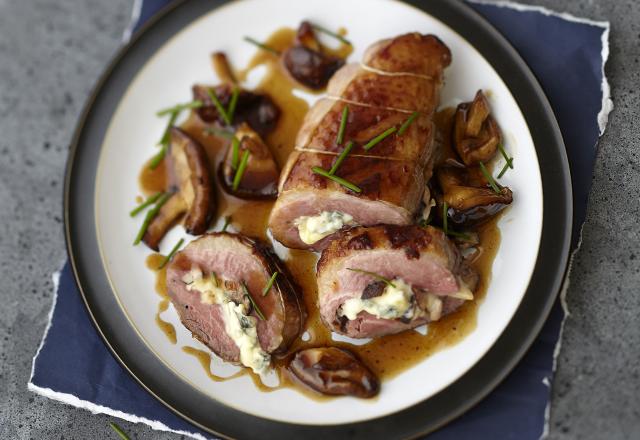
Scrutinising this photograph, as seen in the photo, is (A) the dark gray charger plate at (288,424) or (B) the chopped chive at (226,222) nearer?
(A) the dark gray charger plate at (288,424)

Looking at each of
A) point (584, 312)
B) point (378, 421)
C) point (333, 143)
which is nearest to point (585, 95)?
point (584, 312)

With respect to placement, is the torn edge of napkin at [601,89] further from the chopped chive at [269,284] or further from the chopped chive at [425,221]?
the chopped chive at [269,284]

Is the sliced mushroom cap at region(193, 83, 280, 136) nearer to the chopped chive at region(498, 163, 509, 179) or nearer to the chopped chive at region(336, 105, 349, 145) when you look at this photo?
the chopped chive at region(336, 105, 349, 145)

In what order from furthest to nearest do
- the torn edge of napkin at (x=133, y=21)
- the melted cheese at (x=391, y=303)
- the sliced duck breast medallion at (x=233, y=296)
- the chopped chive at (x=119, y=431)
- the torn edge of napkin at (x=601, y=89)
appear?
the torn edge of napkin at (x=133, y=21)
the chopped chive at (x=119, y=431)
the sliced duck breast medallion at (x=233, y=296)
the torn edge of napkin at (x=601, y=89)
the melted cheese at (x=391, y=303)

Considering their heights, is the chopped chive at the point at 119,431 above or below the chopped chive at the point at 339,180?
below

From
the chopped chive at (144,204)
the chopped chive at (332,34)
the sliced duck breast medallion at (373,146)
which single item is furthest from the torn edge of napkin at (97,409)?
the chopped chive at (332,34)

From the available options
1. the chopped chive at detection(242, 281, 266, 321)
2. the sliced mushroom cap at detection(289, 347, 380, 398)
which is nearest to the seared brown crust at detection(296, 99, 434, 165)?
the chopped chive at detection(242, 281, 266, 321)
